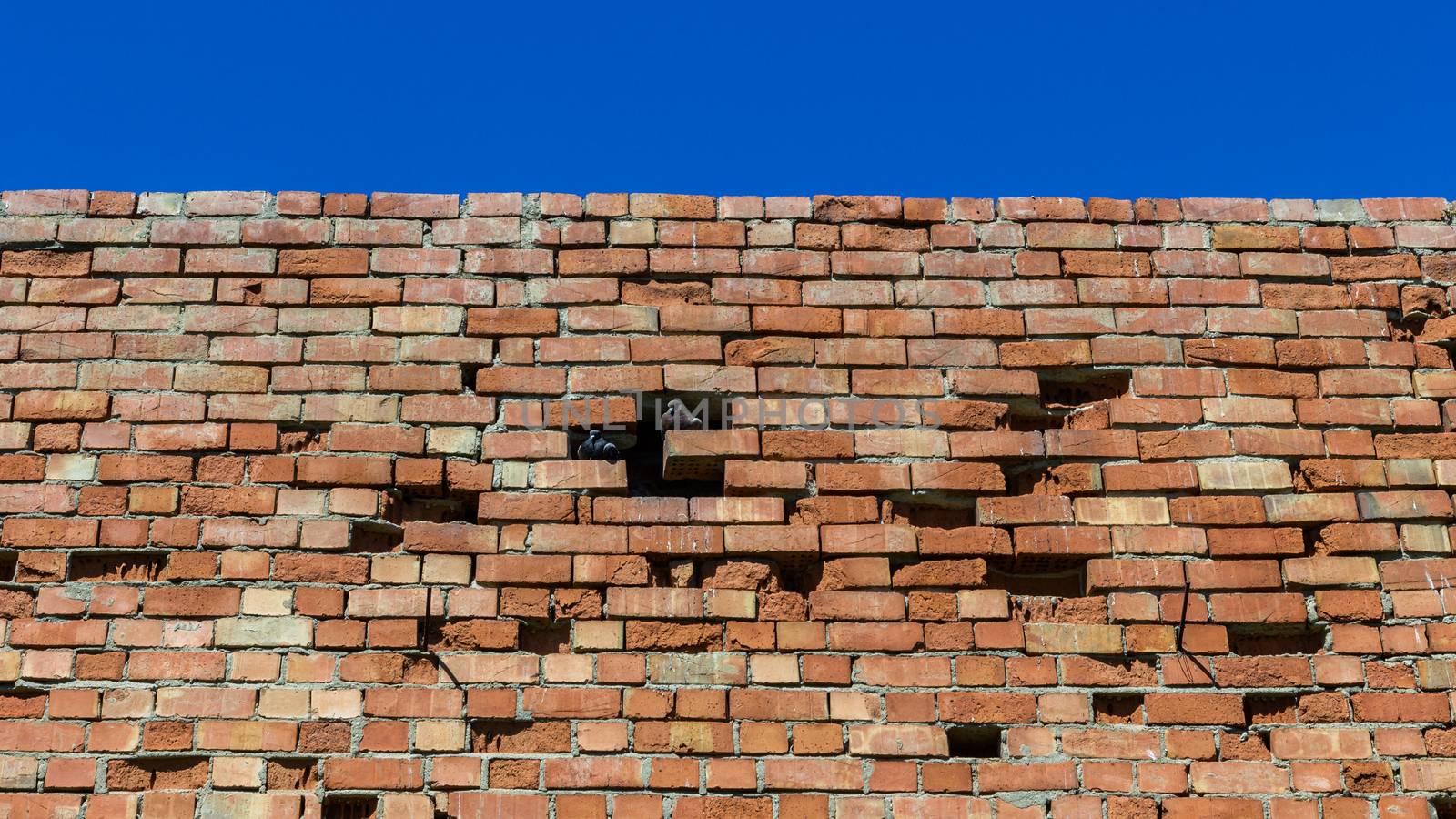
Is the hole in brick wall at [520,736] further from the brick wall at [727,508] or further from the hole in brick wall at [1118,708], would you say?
the hole in brick wall at [1118,708]

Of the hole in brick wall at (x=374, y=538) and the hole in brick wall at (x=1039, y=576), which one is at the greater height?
the hole in brick wall at (x=374, y=538)

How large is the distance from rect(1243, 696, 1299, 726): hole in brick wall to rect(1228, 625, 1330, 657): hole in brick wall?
0.41ft

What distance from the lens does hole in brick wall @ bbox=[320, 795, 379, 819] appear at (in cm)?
323

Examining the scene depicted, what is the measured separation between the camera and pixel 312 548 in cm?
345

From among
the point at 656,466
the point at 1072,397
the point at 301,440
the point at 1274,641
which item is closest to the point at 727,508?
the point at 656,466

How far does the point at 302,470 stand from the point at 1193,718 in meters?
2.38

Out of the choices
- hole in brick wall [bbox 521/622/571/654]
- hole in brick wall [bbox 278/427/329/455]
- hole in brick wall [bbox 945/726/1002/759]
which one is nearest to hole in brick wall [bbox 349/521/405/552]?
hole in brick wall [bbox 278/427/329/455]

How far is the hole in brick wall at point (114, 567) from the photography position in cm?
343

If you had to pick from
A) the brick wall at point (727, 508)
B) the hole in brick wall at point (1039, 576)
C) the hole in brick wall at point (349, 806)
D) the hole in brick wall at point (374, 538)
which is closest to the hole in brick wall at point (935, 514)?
the brick wall at point (727, 508)

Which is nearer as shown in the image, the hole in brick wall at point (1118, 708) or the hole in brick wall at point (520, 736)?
the hole in brick wall at point (520, 736)

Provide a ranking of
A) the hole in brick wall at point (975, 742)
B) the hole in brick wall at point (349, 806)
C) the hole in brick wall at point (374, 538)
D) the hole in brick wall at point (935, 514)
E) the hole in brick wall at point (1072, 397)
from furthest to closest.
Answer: the hole in brick wall at point (1072, 397) < the hole in brick wall at point (935, 514) < the hole in brick wall at point (374, 538) < the hole in brick wall at point (975, 742) < the hole in brick wall at point (349, 806)

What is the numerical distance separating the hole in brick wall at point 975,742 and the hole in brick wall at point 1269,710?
63 centimetres

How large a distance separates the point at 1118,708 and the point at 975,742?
0.38m

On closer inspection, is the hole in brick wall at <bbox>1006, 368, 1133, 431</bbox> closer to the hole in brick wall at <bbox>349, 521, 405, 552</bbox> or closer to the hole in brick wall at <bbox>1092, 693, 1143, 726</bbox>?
the hole in brick wall at <bbox>1092, 693, 1143, 726</bbox>
